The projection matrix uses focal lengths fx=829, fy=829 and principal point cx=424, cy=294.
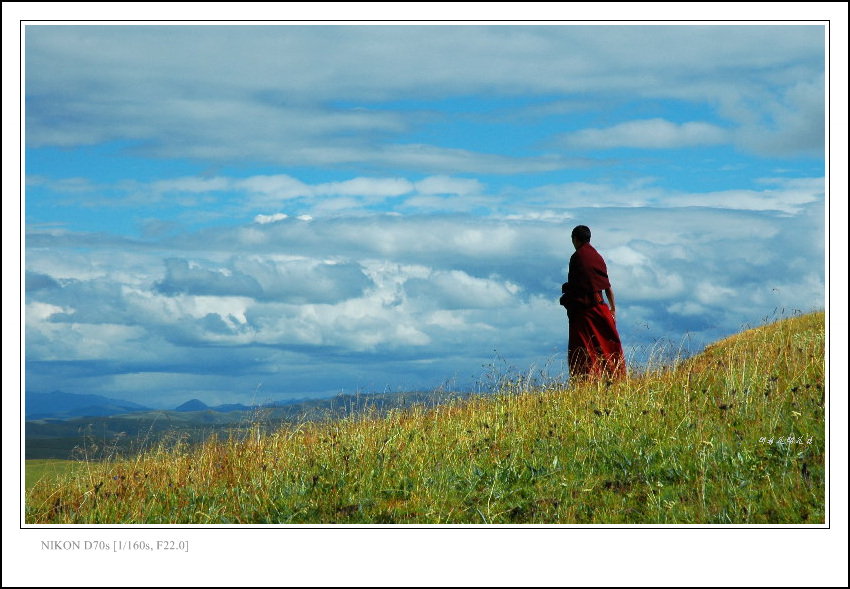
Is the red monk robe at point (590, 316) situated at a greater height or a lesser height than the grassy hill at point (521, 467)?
greater

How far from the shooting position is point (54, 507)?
27.5 feet

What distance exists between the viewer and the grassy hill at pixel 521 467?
7.14 metres

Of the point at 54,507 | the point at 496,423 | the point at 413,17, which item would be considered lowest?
the point at 54,507

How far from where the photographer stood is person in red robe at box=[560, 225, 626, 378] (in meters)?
12.2

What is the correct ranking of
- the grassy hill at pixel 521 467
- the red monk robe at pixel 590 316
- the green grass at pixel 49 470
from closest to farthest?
the grassy hill at pixel 521 467
the green grass at pixel 49 470
the red monk robe at pixel 590 316

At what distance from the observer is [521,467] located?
26.7 feet

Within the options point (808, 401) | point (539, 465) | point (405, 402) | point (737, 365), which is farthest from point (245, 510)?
point (737, 365)

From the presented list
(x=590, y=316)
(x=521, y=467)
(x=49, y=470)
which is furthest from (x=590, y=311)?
(x=49, y=470)

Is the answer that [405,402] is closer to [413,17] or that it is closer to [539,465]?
[539,465]

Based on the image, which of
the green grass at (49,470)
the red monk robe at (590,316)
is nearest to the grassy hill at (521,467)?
the green grass at (49,470)

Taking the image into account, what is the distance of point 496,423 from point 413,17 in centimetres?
479

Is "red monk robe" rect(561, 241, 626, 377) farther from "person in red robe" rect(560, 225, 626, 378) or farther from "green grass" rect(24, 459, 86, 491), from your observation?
"green grass" rect(24, 459, 86, 491)

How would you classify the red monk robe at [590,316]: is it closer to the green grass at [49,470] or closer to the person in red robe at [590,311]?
A: the person in red robe at [590,311]

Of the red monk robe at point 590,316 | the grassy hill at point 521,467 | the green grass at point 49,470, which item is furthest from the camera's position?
the red monk robe at point 590,316
